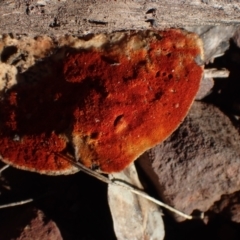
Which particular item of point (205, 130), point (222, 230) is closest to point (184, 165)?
point (205, 130)

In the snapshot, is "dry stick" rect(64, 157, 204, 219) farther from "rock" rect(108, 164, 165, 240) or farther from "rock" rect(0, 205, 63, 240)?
"rock" rect(0, 205, 63, 240)

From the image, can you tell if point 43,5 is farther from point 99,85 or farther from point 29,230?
point 29,230

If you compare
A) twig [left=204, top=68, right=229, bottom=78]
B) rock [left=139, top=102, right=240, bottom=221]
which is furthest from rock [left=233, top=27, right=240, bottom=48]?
rock [left=139, top=102, right=240, bottom=221]

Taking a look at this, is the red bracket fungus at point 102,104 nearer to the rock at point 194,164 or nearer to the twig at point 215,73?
the rock at point 194,164

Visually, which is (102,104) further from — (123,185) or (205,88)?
(205,88)

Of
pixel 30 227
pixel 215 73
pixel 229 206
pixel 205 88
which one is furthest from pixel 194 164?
pixel 30 227

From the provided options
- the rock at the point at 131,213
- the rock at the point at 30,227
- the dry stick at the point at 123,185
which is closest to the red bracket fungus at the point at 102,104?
the dry stick at the point at 123,185
